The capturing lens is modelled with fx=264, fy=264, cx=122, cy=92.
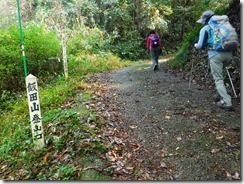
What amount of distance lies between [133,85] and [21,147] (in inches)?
180

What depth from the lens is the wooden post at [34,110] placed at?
4840 mm

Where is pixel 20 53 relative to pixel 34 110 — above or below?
above

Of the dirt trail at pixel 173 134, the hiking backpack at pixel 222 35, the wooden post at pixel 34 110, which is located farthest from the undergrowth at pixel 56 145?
the hiking backpack at pixel 222 35

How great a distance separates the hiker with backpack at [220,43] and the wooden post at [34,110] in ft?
12.1

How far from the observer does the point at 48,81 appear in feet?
36.6

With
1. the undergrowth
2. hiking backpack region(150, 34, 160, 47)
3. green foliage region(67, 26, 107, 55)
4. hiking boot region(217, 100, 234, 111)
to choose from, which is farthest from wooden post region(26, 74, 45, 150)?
green foliage region(67, 26, 107, 55)

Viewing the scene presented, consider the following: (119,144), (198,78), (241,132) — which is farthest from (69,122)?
(198,78)

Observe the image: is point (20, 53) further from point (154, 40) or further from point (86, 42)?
point (86, 42)

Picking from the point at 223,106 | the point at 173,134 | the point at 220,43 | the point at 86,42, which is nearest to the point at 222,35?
the point at 220,43

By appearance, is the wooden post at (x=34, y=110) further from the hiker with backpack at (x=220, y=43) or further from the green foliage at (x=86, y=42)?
the green foliage at (x=86, y=42)

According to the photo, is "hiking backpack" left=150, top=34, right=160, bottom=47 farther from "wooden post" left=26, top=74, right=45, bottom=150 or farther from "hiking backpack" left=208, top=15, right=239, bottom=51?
"wooden post" left=26, top=74, right=45, bottom=150

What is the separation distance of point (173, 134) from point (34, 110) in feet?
8.77

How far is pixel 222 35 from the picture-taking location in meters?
5.53

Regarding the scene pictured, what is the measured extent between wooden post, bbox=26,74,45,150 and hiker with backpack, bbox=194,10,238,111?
3681 mm
